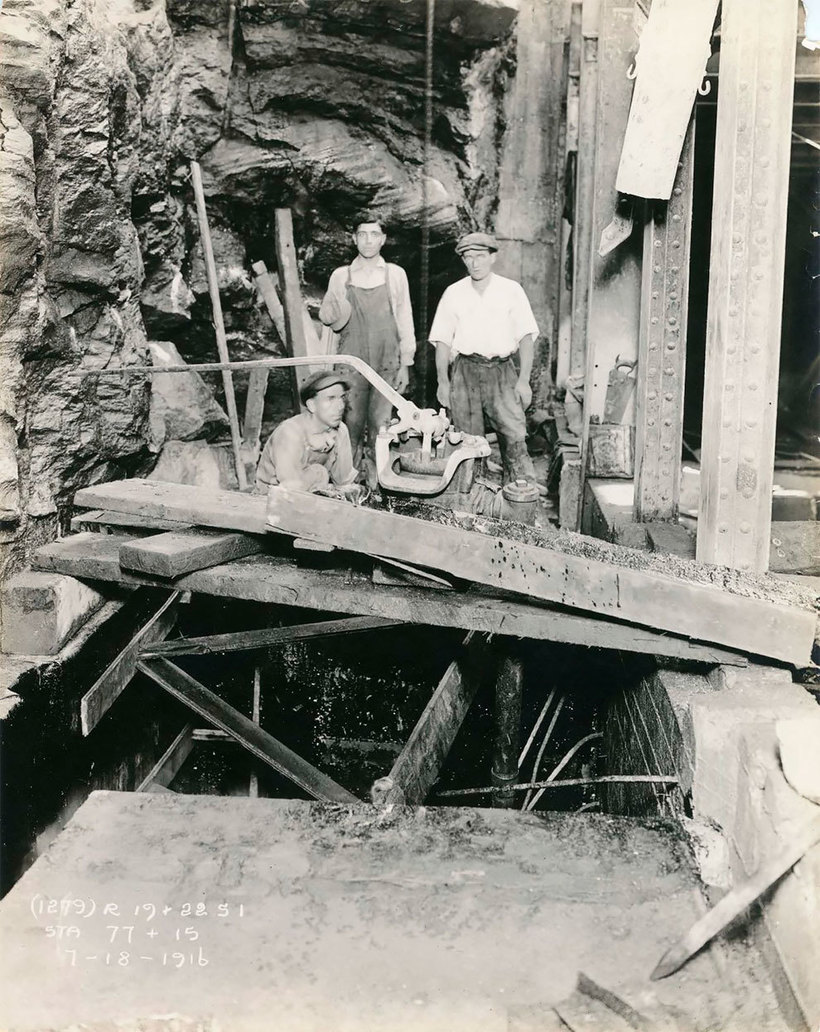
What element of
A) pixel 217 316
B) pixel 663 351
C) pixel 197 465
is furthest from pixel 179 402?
pixel 663 351

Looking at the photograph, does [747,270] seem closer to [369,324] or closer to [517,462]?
[517,462]

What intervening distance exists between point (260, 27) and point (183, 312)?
9.04 ft

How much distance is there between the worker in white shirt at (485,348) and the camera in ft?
22.5

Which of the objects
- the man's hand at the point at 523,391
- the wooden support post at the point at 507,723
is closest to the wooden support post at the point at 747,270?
the wooden support post at the point at 507,723

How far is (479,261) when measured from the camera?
265 inches

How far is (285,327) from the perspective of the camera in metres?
8.82

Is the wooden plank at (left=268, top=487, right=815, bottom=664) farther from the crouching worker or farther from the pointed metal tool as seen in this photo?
the crouching worker

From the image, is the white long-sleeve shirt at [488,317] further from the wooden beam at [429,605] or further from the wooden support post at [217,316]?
the wooden beam at [429,605]

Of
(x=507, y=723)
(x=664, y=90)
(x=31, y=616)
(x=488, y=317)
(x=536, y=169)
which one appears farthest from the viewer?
(x=536, y=169)

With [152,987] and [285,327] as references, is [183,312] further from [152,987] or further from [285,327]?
[152,987]

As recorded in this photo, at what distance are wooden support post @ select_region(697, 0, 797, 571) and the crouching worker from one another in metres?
2.20

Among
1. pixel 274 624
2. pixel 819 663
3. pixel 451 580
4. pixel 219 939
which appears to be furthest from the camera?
pixel 274 624

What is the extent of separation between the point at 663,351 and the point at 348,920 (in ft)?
13.3

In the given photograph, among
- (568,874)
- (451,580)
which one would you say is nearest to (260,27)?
(451,580)
